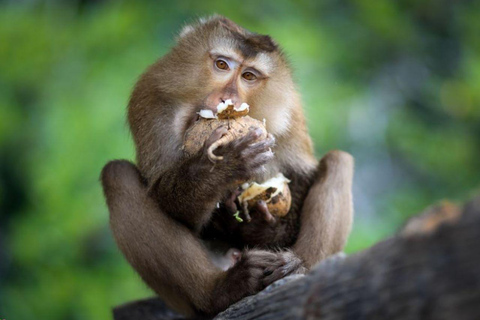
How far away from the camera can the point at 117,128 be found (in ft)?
21.6

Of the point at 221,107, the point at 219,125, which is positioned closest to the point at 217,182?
the point at 219,125

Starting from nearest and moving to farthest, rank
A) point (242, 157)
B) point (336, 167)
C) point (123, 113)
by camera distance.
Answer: point (242, 157) → point (336, 167) → point (123, 113)

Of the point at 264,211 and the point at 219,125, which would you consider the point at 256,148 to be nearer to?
the point at 219,125

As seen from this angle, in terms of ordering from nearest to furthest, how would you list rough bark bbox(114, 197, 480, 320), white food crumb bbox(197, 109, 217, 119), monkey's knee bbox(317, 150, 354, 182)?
1. rough bark bbox(114, 197, 480, 320)
2. white food crumb bbox(197, 109, 217, 119)
3. monkey's knee bbox(317, 150, 354, 182)

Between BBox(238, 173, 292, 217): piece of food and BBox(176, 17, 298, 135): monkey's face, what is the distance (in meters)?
0.37

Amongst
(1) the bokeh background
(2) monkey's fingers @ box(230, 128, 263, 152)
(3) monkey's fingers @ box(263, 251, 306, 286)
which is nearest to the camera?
(3) monkey's fingers @ box(263, 251, 306, 286)

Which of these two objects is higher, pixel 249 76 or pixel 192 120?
pixel 249 76

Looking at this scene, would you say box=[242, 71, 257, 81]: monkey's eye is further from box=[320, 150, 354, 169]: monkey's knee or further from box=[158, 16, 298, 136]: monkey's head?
box=[320, 150, 354, 169]: monkey's knee

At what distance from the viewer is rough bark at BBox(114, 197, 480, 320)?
1721 millimetres

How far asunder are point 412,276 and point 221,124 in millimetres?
1863

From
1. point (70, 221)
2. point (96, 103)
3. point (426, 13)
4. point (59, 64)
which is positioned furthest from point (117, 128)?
point (426, 13)

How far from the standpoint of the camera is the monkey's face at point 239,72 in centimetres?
389

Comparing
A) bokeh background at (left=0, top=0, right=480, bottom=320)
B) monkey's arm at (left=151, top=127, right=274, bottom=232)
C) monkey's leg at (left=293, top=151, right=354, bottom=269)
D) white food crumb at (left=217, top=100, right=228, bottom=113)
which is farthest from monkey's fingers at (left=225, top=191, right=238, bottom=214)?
bokeh background at (left=0, top=0, right=480, bottom=320)

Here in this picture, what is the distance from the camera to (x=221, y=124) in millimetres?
3557
